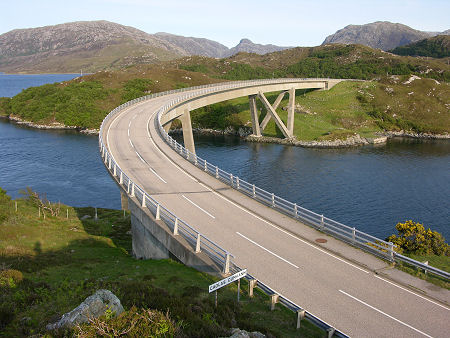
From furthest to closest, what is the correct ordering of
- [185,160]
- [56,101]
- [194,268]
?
[56,101], [185,160], [194,268]

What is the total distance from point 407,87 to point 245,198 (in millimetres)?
118810

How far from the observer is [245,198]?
3053cm

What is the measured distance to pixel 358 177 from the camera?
212 ft

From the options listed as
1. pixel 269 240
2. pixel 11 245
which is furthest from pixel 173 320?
pixel 11 245

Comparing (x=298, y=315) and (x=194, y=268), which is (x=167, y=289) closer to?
(x=194, y=268)

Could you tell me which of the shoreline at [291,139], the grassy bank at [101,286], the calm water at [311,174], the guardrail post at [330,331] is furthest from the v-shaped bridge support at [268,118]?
the guardrail post at [330,331]

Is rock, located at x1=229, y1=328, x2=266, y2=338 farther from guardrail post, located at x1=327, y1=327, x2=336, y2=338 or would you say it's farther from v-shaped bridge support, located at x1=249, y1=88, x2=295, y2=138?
v-shaped bridge support, located at x1=249, y1=88, x2=295, y2=138

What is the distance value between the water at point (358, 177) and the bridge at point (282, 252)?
2076 cm

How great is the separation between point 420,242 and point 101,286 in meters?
22.6

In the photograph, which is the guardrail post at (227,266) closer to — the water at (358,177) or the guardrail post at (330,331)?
the guardrail post at (330,331)

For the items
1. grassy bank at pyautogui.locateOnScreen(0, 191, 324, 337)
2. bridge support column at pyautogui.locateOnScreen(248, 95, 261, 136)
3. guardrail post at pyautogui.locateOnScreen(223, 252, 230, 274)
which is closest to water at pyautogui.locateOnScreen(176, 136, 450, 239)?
bridge support column at pyautogui.locateOnScreen(248, 95, 261, 136)

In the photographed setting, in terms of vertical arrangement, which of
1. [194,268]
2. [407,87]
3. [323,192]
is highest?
[407,87]

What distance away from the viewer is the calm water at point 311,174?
165 feet

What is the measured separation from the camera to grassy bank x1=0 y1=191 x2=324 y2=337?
577 inches
